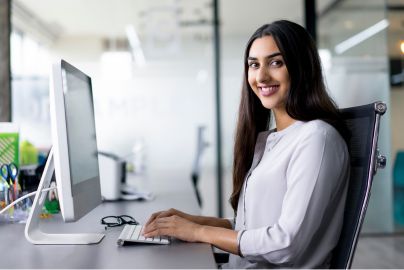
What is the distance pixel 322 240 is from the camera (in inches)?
47.7

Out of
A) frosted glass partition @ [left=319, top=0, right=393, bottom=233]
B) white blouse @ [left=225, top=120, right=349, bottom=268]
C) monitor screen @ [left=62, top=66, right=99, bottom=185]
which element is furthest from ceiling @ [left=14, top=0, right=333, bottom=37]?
white blouse @ [left=225, top=120, right=349, bottom=268]

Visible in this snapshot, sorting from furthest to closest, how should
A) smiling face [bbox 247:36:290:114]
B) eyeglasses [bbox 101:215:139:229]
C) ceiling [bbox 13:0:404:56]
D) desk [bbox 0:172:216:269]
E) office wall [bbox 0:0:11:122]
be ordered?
1. ceiling [bbox 13:0:404:56]
2. office wall [bbox 0:0:11:122]
3. eyeglasses [bbox 101:215:139:229]
4. smiling face [bbox 247:36:290:114]
5. desk [bbox 0:172:216:269]

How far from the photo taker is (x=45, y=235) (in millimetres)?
1323

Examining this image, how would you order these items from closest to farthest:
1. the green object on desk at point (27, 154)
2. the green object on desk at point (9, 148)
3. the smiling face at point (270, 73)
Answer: the smiling face at point (270, 73) < the green object on desk at point (9, 148) < the green object on desk at point (27, 154)

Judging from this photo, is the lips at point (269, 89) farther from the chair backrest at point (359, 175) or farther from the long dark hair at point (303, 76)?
the chair backrest at point (359, 175)

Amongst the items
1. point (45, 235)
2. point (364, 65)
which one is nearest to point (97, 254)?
point (45, 235)

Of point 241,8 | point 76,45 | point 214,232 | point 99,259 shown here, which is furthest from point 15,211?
point 241,8

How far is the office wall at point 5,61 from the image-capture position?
295cm

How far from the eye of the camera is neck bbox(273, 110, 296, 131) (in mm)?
1422

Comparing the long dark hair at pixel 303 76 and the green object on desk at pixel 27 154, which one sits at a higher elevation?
the long dark hair at pixel 303 76

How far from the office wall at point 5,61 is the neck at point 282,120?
2.15 meters

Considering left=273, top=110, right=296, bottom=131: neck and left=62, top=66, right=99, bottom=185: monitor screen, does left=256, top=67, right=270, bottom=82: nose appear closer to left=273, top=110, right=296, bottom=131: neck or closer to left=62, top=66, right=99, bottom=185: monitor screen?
left=273, top=110, right=296, bottom=131: neck

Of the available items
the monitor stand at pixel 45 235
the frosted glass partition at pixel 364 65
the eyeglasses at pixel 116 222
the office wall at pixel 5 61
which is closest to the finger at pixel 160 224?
the monitor stand at pixel 45 235

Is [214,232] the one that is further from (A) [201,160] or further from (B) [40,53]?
(B) [40,53]
